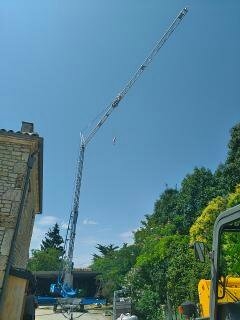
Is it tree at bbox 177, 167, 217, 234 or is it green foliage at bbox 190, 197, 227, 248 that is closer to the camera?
green foliage at bbox 190, 197, 227, 248

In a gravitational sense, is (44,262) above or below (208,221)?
above

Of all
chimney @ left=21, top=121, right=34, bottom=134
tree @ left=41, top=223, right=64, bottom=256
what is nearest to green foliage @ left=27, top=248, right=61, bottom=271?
tree @ left=41, top=223, right=64, bottom=256

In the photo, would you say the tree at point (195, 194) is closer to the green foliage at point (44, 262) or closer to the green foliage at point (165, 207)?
the green foliage at point (165, 207)

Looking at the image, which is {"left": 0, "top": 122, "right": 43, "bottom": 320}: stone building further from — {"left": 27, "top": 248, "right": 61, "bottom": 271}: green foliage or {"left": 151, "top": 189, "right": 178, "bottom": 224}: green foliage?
{"left": 27, "top": 248, "right": 61, "bottom": 271}: green foliage

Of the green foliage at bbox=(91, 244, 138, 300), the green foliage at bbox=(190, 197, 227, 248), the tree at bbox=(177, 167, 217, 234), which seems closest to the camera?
the green foliage at bbox=(190, 197, 227, 248)

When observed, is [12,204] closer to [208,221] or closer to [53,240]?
[208,221]

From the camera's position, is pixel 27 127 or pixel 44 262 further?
pixel 44 262

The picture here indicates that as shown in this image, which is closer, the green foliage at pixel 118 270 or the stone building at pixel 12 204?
the stone building at pixel 12 204

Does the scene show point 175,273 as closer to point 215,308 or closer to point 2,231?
point 2,231

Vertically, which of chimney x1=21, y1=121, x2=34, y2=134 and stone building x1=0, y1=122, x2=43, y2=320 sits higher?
chimney x1=21, y1=121, x2=34, y2=134

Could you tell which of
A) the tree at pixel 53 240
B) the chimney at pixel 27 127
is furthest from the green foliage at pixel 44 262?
the chimney at pixel 27 127

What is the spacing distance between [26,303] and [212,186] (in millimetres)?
26514

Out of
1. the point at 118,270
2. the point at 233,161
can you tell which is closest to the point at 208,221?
the point at 233,161

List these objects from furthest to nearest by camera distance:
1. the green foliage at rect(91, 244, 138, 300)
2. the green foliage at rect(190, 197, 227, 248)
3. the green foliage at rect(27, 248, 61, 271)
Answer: the green foliage at rect(27, 248, 61, 271)
the green foliage at rect(91, 244, 138, 300)
the green foliage at rect(190, 197, 227, 248)
